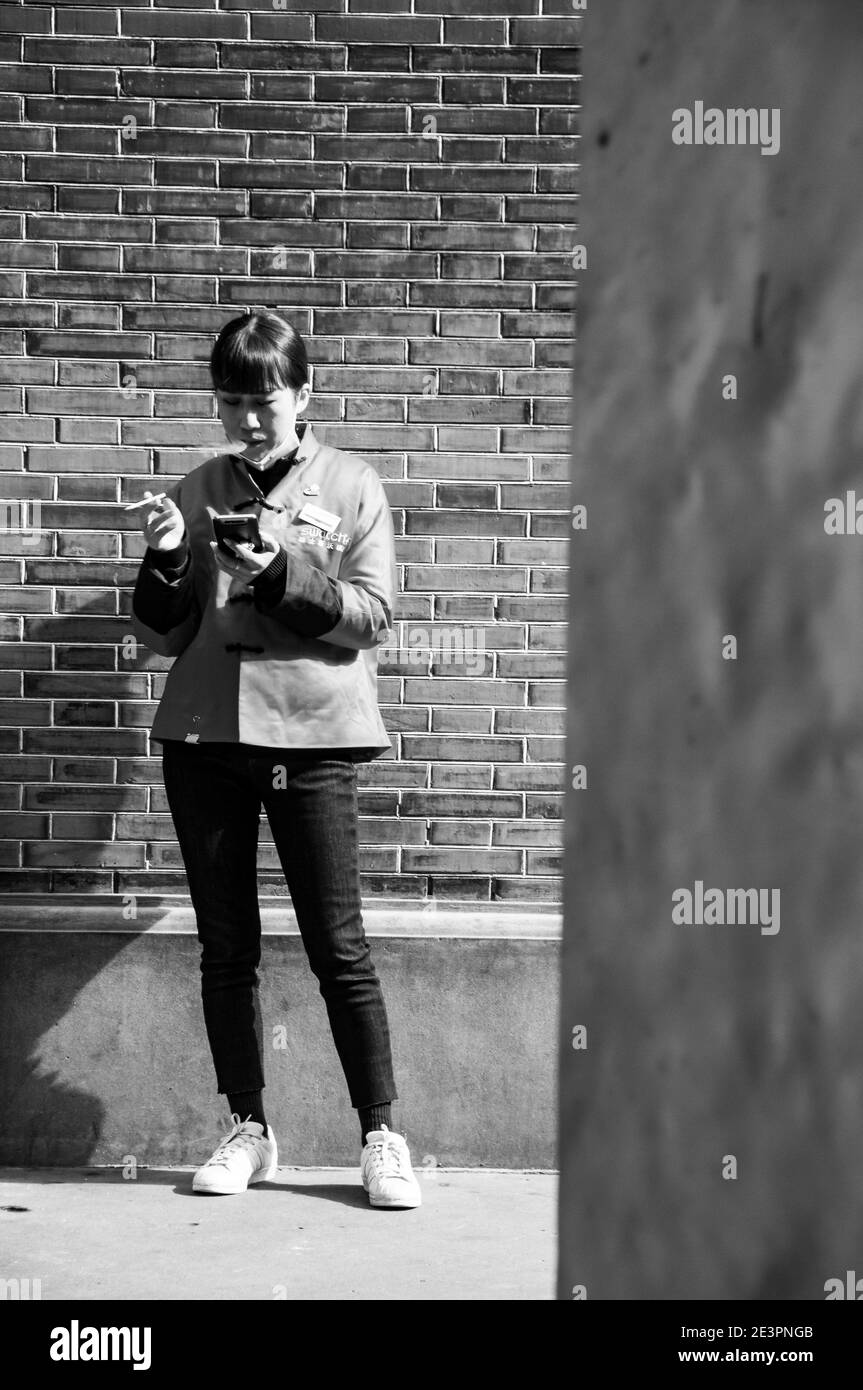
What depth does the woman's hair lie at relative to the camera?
3271 millimetres

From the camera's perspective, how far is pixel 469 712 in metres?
3.78

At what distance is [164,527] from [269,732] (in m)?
0.51

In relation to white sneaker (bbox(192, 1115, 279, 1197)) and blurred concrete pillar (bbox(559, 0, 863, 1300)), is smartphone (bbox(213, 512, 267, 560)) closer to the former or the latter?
white sneaker (bbox(192, 1115, 279, 1197))

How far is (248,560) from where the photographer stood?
10.0ft

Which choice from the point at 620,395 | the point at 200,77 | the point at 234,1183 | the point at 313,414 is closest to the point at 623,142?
the point at 620,395

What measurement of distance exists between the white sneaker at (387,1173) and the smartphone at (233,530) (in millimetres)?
1386

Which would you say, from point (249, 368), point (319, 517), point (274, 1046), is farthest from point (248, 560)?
point (274, 1046)

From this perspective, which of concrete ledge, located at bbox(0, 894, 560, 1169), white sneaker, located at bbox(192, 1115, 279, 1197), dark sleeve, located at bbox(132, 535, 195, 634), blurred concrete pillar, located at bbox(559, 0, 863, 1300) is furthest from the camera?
concrete ledge, located at bbox(0, 894, 560, 1169)

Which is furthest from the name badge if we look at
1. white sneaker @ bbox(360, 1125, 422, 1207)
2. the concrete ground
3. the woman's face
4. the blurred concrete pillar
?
the blurred concrete pillar

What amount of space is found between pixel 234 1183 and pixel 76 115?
2.77m

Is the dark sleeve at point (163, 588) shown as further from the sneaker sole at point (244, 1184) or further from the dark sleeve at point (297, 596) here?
the sneaker sole at point (244, 1184)

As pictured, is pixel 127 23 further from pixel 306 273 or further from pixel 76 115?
pixel 306 273

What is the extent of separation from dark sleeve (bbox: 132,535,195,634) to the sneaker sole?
130 cm

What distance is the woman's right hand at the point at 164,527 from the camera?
313 centimetres
